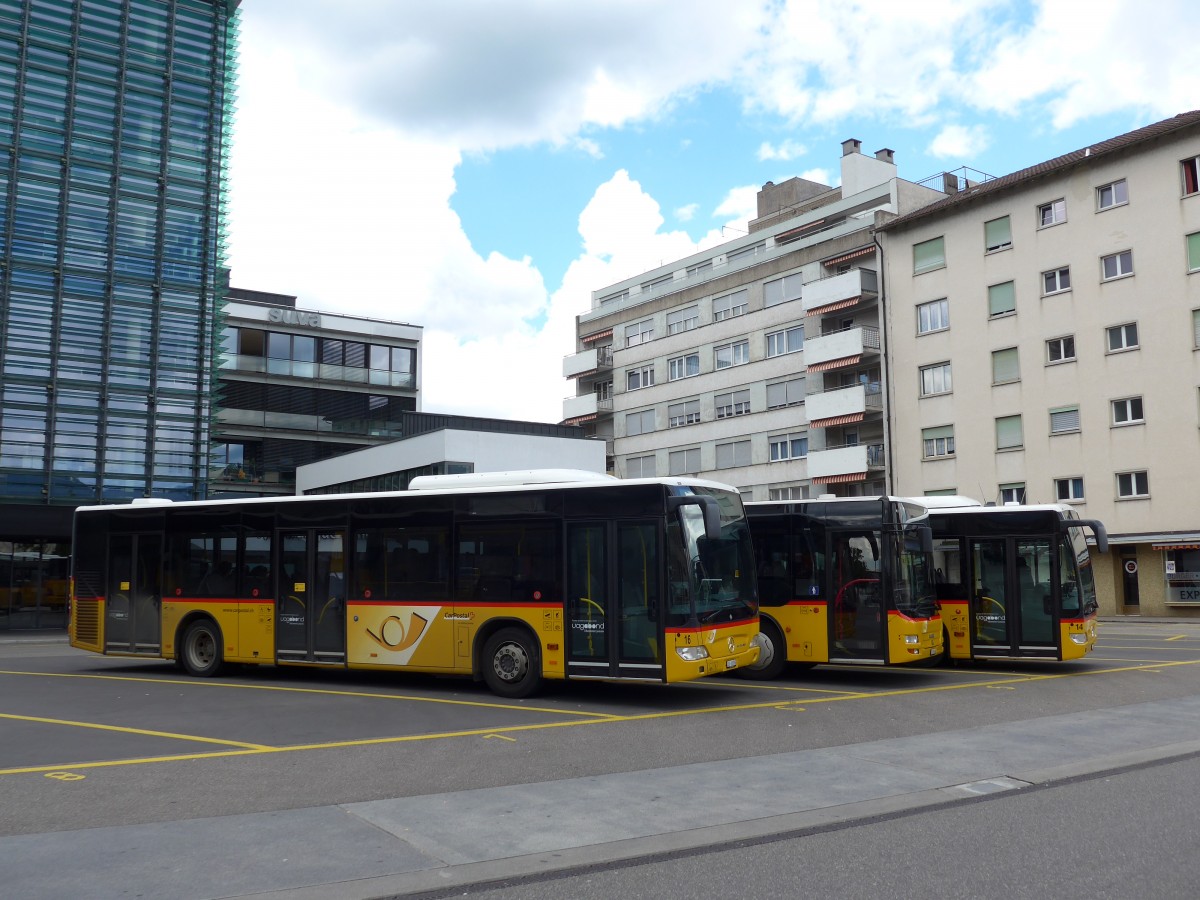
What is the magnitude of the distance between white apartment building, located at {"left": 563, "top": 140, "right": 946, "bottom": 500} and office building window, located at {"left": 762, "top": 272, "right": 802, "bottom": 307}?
2.9 inches

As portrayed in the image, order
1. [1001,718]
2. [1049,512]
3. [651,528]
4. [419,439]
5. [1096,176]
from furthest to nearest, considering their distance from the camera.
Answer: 1. [1096,176]
2. [419,439]
3. [1049,512]
4. [651,528]
5. [1001,718]

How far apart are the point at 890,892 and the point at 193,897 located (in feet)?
11.8

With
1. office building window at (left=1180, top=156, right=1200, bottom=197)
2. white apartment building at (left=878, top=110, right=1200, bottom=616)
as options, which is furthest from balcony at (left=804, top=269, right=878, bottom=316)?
office building window at (left=1180, top=156, right=1200, bottom=197)

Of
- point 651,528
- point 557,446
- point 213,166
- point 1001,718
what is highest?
point 213,166

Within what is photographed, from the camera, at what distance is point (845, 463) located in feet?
160

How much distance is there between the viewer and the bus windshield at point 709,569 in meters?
13.1

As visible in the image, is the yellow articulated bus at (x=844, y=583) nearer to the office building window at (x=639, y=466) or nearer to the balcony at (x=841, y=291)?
the balcony at (x=841, y=291)

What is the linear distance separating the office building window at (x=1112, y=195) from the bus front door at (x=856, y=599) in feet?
99.9

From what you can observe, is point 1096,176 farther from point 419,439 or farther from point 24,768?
point 24,768

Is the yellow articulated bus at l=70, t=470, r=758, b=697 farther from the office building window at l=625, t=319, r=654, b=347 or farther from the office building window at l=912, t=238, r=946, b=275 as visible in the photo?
the office building window at l=625, t=319, r=654, b=347

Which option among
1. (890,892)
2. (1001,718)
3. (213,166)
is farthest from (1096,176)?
(890,892)

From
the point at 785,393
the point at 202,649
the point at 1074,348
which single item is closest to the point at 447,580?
the point at 202,649

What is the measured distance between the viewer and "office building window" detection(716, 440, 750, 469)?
5581cm

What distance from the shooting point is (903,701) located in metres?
13.8
